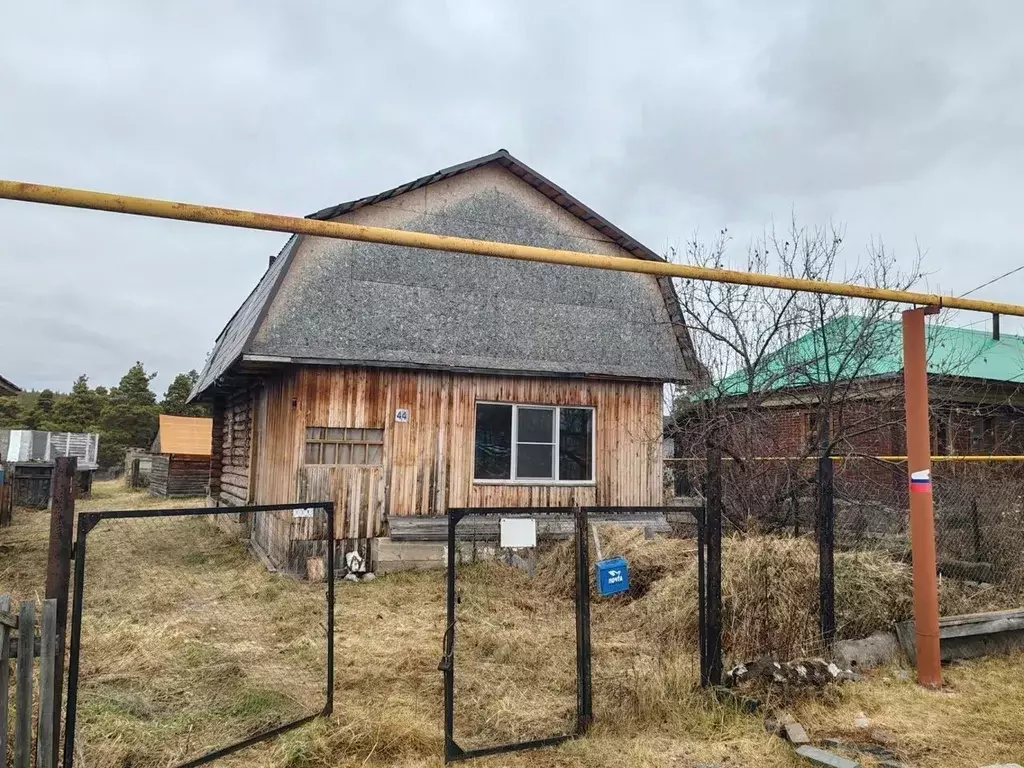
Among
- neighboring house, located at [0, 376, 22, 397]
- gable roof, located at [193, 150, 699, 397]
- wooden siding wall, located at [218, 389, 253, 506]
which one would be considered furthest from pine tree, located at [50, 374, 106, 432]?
gable roof, located at [193, 150, 699, 397]

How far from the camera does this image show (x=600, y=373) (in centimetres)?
1184

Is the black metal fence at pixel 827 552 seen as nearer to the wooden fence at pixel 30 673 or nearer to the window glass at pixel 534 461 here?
the window glass at pixel 534 461

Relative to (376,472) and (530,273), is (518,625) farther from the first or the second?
(530,273)

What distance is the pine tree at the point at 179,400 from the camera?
46406 millimetres

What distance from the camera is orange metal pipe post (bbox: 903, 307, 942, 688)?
19.1 feet

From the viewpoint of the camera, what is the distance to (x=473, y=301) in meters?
11.5

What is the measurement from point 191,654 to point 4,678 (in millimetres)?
2946

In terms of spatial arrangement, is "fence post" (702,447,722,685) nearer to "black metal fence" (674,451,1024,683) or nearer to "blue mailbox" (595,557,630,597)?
"black metal fence" (674,451,1024,683)

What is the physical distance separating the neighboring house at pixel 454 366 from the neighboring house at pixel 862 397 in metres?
1.64

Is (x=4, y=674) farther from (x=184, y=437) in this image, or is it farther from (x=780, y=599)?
(x=184, y=437)

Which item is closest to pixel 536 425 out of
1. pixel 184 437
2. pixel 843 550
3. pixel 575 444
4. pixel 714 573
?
pixel 575 444

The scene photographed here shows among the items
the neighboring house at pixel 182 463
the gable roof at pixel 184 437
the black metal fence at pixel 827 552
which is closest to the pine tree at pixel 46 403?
the gable roof at pixel 184 437

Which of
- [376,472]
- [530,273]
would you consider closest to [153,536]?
[376,472]

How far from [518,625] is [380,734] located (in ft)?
9.89
